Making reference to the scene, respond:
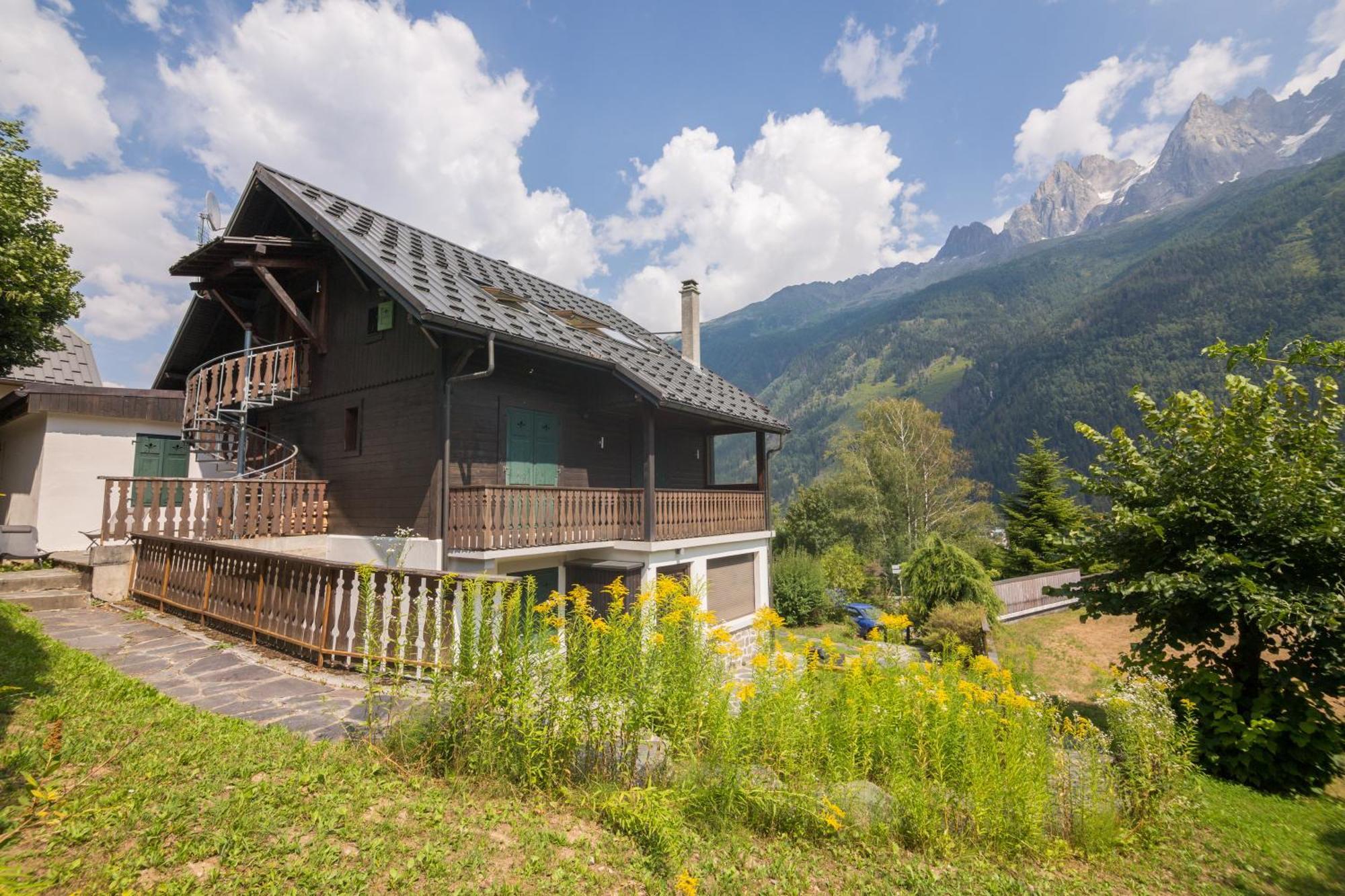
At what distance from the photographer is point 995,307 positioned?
164m

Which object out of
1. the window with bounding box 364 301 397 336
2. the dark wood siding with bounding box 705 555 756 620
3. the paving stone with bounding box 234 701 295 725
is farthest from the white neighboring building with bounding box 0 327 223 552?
the dark wood siding with bounding box 705 555 756 620

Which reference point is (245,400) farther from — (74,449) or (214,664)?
(214,664)

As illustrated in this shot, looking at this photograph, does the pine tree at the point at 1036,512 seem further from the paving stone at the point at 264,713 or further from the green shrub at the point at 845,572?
the paving stone at the point at 264,713

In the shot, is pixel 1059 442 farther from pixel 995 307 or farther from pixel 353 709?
pixel 353 709

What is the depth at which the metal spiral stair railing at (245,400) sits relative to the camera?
37.9 ft

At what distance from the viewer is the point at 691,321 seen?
63.7 ft

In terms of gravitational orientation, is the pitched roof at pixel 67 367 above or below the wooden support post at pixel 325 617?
above

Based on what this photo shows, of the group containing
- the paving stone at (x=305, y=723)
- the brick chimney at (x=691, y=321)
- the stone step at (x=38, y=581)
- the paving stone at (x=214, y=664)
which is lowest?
the paving stone at (x=305, y=723)

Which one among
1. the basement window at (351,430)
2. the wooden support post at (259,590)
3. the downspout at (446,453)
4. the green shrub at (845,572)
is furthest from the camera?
the green shrub at (845,572)

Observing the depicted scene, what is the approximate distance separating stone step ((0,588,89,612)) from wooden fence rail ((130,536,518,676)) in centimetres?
98

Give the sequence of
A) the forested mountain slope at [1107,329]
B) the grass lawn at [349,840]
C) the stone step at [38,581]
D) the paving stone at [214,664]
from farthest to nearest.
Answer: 1. the forested mountain slope at [1107,329]
2. the stone step at [38,581]
3. the paving stone at [214,664]
4. the grass lawn at [349,840]

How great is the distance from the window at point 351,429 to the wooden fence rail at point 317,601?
3.35 metres

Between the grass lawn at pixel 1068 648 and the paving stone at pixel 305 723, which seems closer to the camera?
the paving stone at pixel 305 723

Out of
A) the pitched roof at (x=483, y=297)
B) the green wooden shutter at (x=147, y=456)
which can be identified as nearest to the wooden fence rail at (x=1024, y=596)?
the pitched roof at (x=483, y=297)
